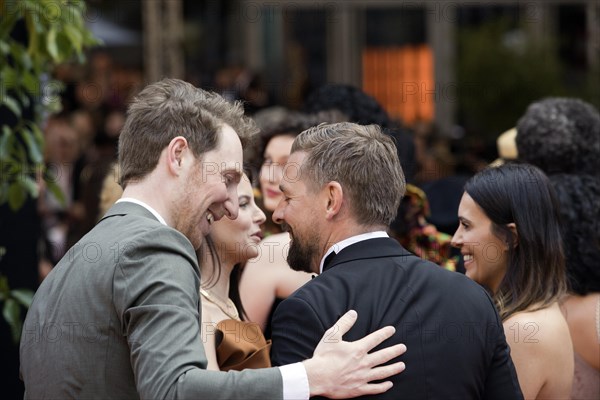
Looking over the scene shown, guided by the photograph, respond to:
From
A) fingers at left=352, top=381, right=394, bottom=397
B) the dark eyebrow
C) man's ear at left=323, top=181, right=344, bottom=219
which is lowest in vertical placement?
fingers at left=352, top=381, right=394, bottom=397

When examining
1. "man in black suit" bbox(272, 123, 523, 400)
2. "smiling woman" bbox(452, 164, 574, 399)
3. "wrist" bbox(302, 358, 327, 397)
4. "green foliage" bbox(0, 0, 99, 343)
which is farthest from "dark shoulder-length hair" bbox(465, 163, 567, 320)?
"green foliage" bbox(0, 0, 99, 343)

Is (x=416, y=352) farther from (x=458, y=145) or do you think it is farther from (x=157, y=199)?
(x=458, y=145)

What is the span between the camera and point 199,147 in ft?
6.59

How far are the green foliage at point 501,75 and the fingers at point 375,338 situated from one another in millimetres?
8959

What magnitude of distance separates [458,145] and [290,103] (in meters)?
2.26

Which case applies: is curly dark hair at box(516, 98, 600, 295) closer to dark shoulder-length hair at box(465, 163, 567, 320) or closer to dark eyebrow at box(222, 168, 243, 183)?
dark shoulder-length hair at box(465, 163, 567, 320)

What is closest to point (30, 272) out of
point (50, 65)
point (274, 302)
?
point (50, 65)

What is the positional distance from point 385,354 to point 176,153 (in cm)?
63

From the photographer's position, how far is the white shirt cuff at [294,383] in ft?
6.07

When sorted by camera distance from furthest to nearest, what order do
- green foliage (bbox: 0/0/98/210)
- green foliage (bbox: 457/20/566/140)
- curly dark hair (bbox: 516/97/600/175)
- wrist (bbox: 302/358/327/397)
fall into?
green foliage (bbox: 457/20/566/140) → curly dark hair (bbox: 516/97/600/175) → green foliage (bbox: 0/0/98/210) → wrist (bbox: 302/358/327/397)

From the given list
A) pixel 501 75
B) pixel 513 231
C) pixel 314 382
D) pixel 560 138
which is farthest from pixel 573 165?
pixel 501 75

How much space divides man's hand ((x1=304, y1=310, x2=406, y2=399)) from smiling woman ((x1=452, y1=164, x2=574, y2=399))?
0.71 metres

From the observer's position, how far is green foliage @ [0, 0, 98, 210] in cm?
326

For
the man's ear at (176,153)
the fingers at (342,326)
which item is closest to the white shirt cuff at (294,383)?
the fingers at (342,326)
